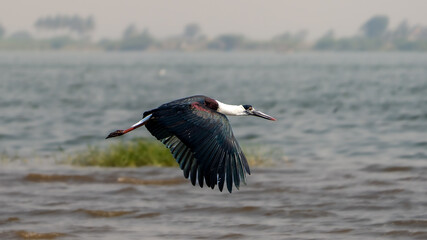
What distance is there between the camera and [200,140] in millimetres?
7461

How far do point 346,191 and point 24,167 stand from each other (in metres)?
5.62

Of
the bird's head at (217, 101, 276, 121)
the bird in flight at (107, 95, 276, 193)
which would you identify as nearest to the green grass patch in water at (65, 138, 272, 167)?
the bird's head at (217, 101, 276, 121)

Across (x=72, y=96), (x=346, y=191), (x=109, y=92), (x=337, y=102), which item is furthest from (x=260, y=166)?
(x=109, y=92)

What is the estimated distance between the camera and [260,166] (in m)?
14.2

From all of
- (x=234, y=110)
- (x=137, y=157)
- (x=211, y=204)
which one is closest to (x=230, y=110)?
(x=234, y=110)

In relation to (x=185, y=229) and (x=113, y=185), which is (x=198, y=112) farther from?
(x=113, y=185)

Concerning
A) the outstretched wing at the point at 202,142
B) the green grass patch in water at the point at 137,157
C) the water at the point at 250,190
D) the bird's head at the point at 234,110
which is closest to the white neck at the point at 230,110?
→ the bird's head at the point at 234,110

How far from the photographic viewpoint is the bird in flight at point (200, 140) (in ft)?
23.4

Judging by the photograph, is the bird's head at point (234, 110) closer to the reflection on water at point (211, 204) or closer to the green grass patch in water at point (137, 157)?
the reflection on water at point (211, 204)

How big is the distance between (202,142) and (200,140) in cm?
3

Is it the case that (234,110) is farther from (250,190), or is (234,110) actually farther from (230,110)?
(250,190)

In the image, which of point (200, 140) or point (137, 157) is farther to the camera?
point (137, 157)

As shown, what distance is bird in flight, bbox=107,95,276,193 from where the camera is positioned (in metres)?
7.13

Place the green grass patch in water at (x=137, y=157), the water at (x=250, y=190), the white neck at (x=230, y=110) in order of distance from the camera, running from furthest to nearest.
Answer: the green grass patch in water at (x=137, y=157), the water at (x=250, y=190), the white neck at (x=230, y=110)
